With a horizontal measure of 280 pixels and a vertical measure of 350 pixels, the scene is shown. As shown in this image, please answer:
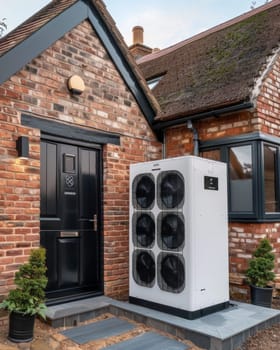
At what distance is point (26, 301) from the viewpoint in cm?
352

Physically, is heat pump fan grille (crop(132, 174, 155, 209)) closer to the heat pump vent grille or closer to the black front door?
the heat pump vent grille

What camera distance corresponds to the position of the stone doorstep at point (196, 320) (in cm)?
369

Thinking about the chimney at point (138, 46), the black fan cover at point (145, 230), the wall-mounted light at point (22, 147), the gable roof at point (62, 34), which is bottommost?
the black fan cover at point (145, 230)

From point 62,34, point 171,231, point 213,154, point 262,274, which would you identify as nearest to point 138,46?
point 213,154

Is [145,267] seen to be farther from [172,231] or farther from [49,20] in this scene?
[49,20]

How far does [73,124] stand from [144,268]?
217cm

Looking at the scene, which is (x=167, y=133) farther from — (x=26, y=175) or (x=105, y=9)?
(x=26, y=175)

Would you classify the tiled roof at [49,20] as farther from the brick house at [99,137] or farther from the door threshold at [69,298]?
the door threshold at [69,298]

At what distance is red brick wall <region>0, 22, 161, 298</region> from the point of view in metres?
4.18

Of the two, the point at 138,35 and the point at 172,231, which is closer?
the point at 172,231

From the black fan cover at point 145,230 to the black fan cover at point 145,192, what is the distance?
16 centimetres


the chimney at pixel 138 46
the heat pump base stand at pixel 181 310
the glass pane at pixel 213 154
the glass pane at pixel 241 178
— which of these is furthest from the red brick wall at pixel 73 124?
the chimney at pixel 138 46

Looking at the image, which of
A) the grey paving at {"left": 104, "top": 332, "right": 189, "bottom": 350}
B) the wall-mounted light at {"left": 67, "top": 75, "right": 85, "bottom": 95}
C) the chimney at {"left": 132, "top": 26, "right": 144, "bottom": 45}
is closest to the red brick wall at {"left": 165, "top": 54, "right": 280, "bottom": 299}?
the grey paving at {"left": 104, "top": 332, "right": 189, "bottom": 350}

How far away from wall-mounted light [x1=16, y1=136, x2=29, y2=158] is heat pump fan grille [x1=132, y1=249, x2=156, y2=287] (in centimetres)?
192
